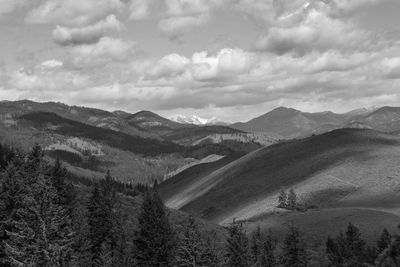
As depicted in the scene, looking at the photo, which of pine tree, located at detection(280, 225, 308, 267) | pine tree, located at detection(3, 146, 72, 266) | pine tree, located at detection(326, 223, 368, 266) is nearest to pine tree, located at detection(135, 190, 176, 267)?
pine tree, located at detection(280, 225, 308, 267)

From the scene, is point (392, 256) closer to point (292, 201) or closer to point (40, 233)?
point (40, 233)

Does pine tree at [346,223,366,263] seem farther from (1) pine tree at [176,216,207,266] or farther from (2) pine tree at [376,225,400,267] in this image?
(1) pine tree at [176,216,207,266]

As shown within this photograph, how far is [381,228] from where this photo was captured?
103312 mm

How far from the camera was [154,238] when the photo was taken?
3981cm

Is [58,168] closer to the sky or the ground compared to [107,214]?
closer to the sky

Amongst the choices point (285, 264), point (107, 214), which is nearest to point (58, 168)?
point (107, 214)

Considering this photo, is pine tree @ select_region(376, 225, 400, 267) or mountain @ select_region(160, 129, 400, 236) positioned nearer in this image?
pine tree @ select_region(376, 225, 400, 267)

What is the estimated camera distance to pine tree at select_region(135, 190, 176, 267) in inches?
1564

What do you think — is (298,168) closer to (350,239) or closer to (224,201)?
(224,201)

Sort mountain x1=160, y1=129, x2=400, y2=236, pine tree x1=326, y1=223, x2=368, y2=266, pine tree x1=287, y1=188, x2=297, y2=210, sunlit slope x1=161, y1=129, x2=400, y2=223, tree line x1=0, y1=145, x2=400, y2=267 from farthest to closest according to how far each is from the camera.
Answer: sunlit slope x1=161, y1=129, x2=400, y2=223
pine tree x1=287, y1=188, x2=297, y2=210
mountain x1=160, y1=129, x2=400, y2=236
pine tree x1=326, y1=223, x2=368, y2=266
tree line x1=0, y1=145, x2=400, y2=267

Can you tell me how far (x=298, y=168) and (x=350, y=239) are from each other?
11194 cm

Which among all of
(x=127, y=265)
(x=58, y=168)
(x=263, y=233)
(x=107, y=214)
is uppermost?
(x=58, y=168)

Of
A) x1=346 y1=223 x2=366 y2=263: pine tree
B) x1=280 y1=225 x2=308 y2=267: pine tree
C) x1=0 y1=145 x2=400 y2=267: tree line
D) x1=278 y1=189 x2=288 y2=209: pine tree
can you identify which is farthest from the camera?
x1=278 y1=189 x2=288 y2=209: pine tree

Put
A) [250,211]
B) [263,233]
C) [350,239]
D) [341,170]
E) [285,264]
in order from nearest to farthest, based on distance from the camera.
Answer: [285,264]
[350,239]
[263,233]
[250,211]
[341,170]
